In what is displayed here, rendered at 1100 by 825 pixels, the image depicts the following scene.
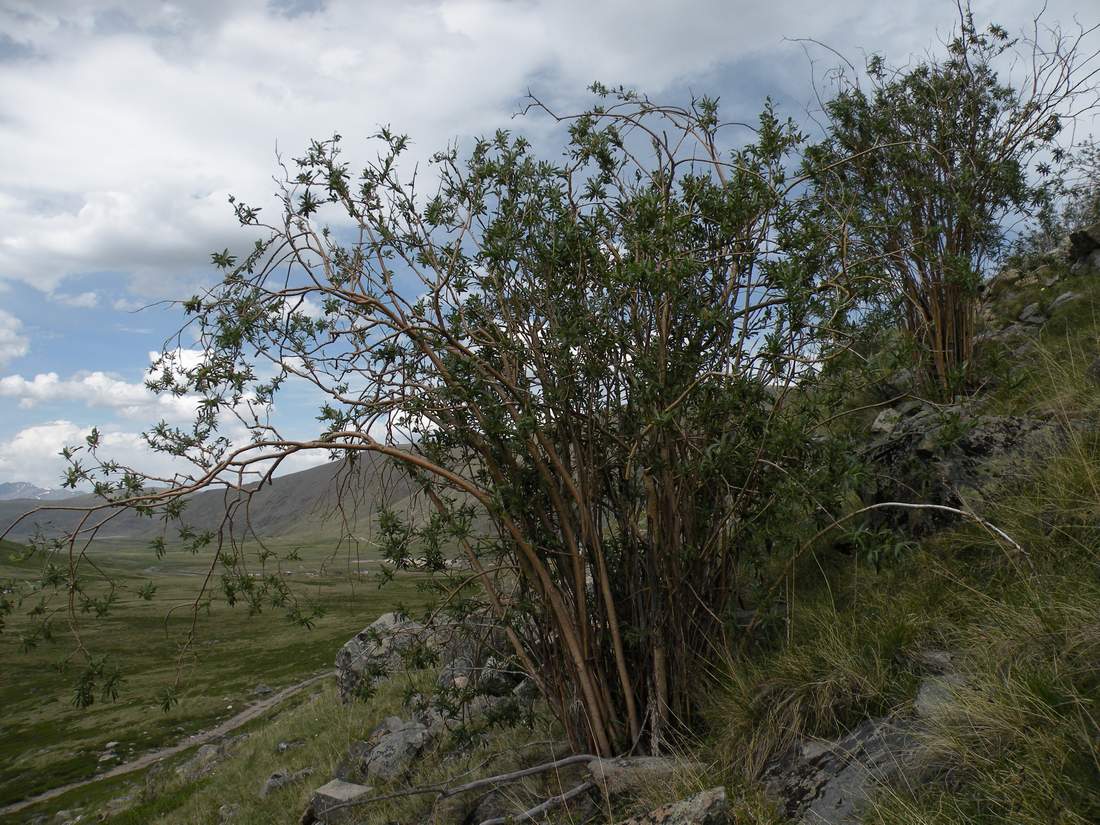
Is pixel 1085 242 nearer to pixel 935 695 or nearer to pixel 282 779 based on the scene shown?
pixel 935 695

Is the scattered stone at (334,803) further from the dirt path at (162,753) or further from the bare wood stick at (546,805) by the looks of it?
the dirt path at (162,753)

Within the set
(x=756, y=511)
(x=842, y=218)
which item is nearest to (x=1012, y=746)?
(x=756, y=511)

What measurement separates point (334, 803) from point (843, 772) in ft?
19.6

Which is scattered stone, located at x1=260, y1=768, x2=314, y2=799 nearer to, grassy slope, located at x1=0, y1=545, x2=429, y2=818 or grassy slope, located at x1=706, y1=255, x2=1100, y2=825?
grassy slope, located at x1=0, y1=545, x2=429, y2=818

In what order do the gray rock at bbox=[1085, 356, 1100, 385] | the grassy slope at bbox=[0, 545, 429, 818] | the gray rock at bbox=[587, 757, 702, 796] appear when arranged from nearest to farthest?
the gray rock at bbox=[587, 757, 702, 796]
the gray rock at bbox=[1085, 356, 1100, 385]
the grassy slope at bbox=[0, 545, 429, 818]

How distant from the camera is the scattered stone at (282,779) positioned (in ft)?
37.0

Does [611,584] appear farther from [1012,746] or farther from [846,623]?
[1012,746]

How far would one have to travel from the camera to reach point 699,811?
12.0 feet

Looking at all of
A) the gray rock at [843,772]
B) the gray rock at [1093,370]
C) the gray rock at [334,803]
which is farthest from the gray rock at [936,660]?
the gray rock at [334,803]

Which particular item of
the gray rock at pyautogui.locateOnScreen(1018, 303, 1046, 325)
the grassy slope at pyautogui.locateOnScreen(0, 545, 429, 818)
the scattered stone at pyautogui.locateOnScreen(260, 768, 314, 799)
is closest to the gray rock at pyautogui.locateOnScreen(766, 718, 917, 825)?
the scattered stone at pyautogui.locateOnScreen(260, 768, 314, 799)

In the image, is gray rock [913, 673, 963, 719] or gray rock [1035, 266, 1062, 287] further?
gray rock [1035, 266, 1062, 287]

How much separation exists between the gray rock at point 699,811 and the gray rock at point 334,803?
4553 millimetres

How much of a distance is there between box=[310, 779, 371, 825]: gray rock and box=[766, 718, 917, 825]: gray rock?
506 centimetres

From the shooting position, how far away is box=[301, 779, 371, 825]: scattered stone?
738 centimetres
